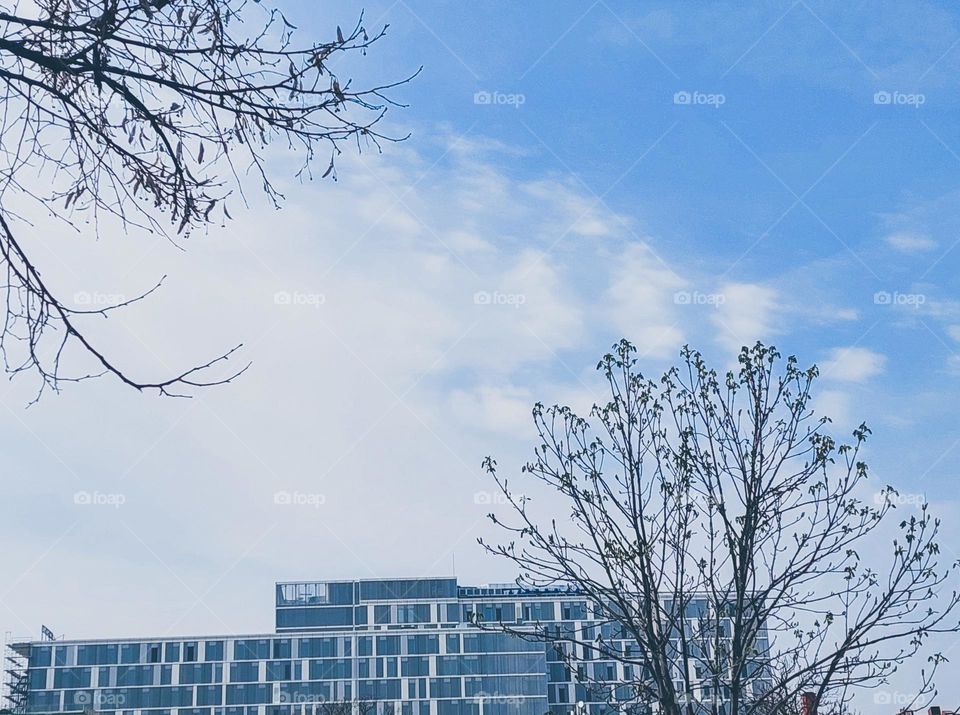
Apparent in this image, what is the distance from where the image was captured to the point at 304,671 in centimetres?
8638

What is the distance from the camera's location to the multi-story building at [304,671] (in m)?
85.0

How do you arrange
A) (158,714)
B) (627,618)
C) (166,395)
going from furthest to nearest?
(158,714) < (627,618) < (166,395)

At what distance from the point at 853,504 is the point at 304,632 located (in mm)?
80918

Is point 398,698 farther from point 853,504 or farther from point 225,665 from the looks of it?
point 853,504

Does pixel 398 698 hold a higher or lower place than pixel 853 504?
higher

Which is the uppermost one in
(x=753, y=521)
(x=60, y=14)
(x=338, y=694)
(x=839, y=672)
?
(x=338, y=694)

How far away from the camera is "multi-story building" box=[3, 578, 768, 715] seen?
3346 inches

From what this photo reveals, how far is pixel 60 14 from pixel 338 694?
85.0 m

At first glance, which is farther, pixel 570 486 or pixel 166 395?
pixel 570 486

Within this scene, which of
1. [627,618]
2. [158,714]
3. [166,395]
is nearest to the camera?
[166,395]

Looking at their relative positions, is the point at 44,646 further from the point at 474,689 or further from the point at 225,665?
the point at 474,689

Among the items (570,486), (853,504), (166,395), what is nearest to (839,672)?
(853,504)

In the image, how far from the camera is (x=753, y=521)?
34.4 ft

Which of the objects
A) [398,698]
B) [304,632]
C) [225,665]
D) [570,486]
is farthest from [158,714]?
[570,486]
